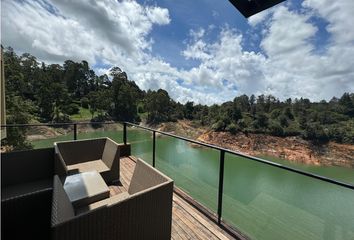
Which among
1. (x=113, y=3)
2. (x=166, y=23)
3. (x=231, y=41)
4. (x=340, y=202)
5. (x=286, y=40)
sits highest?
Answer: (x=286, y=40)

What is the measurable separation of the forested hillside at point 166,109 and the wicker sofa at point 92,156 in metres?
23.7

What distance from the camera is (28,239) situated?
1.35 meters

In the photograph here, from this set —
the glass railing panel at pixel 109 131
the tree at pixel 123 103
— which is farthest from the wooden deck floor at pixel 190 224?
the tree at pixel 123 103

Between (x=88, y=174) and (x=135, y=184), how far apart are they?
2.92ft

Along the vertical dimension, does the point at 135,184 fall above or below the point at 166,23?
below

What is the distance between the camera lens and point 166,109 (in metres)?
36.2

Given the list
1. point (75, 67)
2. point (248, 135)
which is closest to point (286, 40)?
point (248, 135)

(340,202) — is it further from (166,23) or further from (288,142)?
(288,142)

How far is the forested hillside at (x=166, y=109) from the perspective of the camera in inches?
1072

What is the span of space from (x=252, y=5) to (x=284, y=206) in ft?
17.8

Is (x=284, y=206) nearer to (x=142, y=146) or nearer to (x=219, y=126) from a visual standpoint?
(x=142, y=146)

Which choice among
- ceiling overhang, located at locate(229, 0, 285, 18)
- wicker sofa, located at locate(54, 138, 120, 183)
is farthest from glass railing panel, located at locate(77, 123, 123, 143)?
ceiling overhang, located at locate(229, 0, 285, 18)

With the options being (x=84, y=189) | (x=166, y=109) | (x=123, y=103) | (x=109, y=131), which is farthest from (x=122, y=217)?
(x=166, y=109)

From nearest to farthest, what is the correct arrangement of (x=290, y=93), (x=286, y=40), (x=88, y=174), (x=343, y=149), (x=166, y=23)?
(x=88, y=174)
(x=166, y=23)
(x=286, y=40)
(x=343, y=149)
(x=290, y=93)
